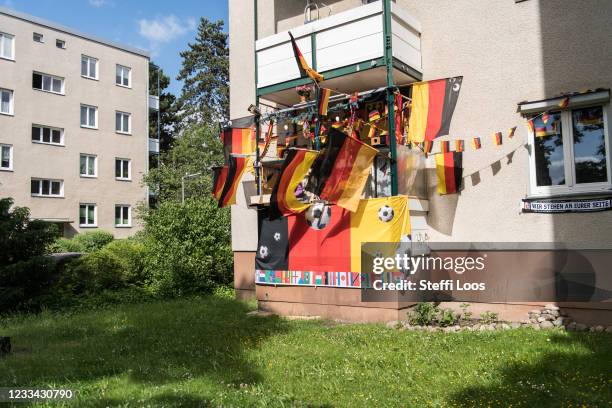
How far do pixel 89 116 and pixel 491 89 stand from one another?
30.2 m

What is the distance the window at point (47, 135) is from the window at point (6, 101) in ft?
5.17

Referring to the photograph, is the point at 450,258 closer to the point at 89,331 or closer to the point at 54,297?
the point at 89,331

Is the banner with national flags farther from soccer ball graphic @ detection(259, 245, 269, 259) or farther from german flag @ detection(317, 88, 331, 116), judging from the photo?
german flag @ detection(317, 88, 331, 116)

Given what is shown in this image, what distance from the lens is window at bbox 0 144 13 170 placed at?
28.5m

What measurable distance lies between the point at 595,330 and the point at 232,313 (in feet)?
22.0

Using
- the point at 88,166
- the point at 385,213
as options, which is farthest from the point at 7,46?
the point at 385,213

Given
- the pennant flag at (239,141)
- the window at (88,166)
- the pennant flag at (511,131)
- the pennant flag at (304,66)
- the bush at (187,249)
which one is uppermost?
the window at (88,166)

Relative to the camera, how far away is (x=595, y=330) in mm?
7617

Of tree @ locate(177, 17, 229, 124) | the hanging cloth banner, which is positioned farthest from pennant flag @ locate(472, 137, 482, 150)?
tree @ locate(177, 17, 229, 124)

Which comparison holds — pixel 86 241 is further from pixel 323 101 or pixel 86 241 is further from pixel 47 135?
pixel 323 101

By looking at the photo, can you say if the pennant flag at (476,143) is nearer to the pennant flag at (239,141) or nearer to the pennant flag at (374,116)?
the pennant flag at (374,116)

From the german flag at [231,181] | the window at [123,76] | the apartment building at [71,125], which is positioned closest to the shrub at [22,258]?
the german flag at [231,181]

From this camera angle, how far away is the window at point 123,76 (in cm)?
3553

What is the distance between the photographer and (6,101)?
95.3ft
